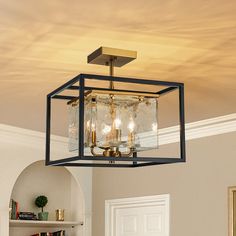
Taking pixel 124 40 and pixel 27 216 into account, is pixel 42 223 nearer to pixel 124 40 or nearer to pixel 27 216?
pixel 27 216

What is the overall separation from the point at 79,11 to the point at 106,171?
440 centimetres

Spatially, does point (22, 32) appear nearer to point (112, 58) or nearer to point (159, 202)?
point (112, 58)

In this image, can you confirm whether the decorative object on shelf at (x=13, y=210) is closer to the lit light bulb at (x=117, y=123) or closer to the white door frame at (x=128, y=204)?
the white door frame at (x=128, y=204)

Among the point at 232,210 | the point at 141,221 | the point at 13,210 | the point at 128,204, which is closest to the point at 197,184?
the point at 232,210

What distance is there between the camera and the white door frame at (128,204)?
6363 millimetres

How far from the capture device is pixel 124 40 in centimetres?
343

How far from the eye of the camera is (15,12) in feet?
10.0

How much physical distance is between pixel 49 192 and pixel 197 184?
2183mm

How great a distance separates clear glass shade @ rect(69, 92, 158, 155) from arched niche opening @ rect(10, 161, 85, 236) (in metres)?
4.08

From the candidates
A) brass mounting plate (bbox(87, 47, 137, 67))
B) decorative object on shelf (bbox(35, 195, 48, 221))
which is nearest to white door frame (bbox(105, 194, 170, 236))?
decorative object on shelf (bbox(35, 195, 48, 221))

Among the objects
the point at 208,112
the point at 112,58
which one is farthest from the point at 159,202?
the point at 112,58

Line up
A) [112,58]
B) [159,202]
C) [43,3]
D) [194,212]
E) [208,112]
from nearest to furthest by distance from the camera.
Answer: [43,3] < [112,58] < [208,112] < [194,212] < [159,202]

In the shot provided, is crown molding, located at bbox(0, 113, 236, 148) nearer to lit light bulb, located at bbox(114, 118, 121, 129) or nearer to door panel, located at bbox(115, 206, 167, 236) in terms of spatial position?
door panel, located at bbox(115, 206, 167, 236)

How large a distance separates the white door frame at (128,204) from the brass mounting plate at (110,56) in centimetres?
299
